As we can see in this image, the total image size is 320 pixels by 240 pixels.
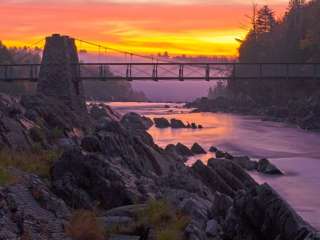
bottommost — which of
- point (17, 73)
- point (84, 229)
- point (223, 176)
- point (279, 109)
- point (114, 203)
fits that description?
point (279, 109)

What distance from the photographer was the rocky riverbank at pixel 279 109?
77.6 meters

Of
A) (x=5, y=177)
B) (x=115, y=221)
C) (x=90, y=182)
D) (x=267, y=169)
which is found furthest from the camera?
(x=267, y=169)

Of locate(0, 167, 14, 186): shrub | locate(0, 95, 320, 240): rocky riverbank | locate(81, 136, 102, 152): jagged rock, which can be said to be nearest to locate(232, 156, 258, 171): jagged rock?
locate(0, 95, 320, 240): rocky riverbank

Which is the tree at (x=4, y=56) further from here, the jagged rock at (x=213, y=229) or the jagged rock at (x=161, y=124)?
the jagged rock at (x=213, y=229)

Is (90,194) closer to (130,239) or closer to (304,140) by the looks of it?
(130,239)

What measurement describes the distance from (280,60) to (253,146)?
58.0 m

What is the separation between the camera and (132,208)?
1720cm

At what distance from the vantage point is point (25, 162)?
20.6m

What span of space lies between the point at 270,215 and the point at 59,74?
37.9 meters

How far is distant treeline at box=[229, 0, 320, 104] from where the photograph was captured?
9612cm

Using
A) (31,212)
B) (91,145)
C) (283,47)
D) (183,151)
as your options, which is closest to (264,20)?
(283,47)

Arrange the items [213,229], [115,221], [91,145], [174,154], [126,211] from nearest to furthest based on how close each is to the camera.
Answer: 1. [115,221]
2. [126,211]
3. [213,229]
4. [91,145]
5. [174,154]

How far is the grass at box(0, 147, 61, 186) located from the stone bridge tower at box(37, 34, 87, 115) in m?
27.8

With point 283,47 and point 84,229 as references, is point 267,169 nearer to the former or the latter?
point 84,229
